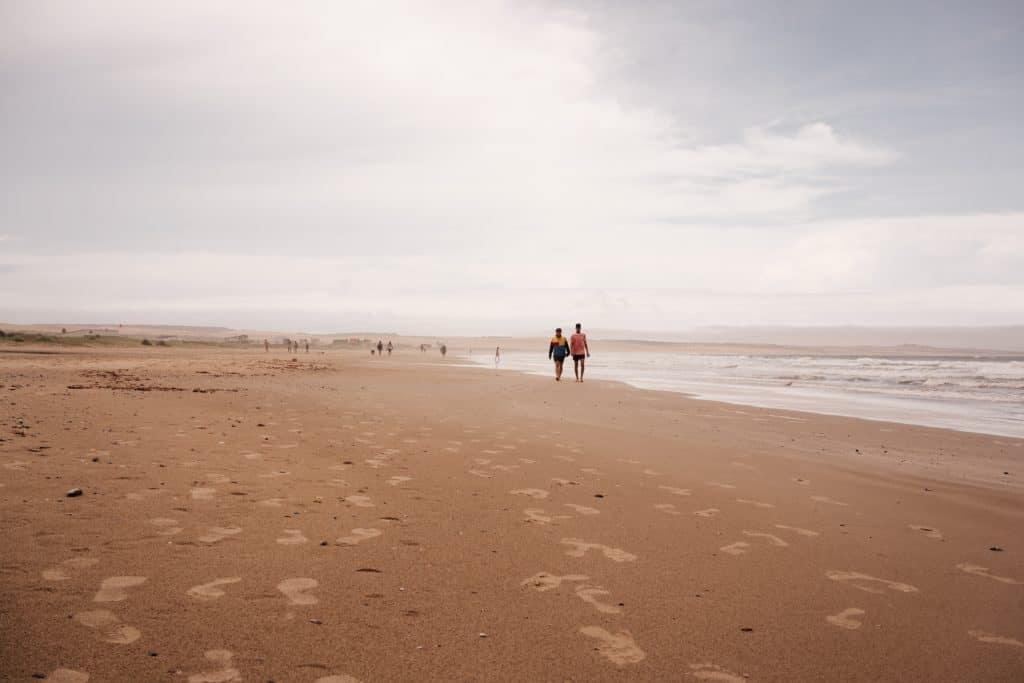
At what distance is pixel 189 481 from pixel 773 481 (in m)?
5.98

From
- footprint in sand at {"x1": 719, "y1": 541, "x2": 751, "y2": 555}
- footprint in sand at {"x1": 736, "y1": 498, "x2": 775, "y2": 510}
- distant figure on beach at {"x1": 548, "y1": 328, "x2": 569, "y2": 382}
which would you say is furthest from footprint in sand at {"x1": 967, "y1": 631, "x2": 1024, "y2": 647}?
distant figure on beach at {"x1": 548, "y1": 328, "x2": 569, "y2": 382}

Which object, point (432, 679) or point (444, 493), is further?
point (444, 493)

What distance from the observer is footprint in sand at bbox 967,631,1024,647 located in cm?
327

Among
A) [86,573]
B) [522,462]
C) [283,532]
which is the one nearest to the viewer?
[86,573]

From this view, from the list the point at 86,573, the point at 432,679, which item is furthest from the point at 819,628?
the point at 86,573

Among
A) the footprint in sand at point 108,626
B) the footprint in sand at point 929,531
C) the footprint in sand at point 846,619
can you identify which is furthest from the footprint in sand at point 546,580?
the footprint in sand at point 929,531

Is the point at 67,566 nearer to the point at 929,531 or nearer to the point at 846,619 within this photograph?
the point at 846,619

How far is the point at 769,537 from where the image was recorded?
4.93m

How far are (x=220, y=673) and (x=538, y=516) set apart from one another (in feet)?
9.80

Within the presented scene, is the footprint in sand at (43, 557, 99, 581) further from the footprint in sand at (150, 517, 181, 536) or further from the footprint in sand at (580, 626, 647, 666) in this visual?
the footprint in sand at (580, 626, 647, 666)

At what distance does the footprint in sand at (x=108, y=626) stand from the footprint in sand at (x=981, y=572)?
199 inches

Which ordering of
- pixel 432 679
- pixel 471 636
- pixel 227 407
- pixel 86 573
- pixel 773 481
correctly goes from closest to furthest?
pixel 432 679
pixel 471 636
pixel 86 573
pixel 773 481
pixel 227 407

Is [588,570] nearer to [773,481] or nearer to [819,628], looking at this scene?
[819,628]

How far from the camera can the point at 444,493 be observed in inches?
234
